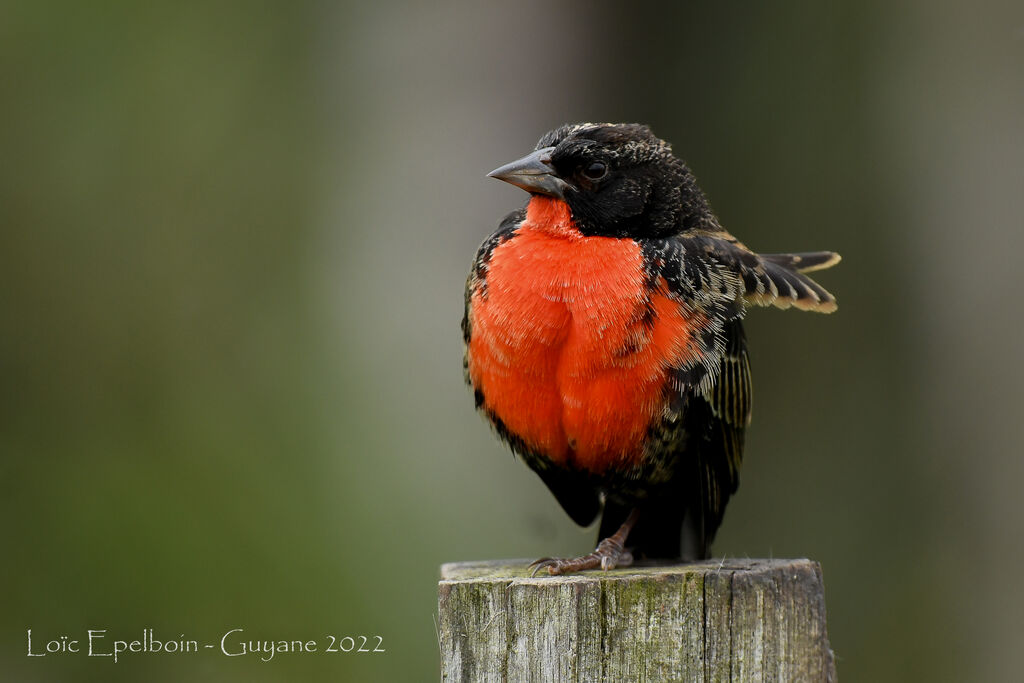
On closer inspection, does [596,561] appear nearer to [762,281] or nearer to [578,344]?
[578,344]

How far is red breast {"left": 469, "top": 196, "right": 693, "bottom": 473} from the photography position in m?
3.98

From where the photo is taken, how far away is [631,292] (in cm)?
401

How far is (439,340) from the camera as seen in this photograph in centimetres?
749

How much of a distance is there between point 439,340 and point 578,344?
357 cm

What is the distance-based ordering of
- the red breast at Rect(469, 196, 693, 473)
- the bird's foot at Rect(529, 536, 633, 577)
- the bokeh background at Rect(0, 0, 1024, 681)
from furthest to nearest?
the bokeh background at Rect(0, 0, 1024, 681) < the red breast at Rect(469, 196, 693, 473) < the bird's foot at Rect(529, 536, 633, 577)

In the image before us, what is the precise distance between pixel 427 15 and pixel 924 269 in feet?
11.9

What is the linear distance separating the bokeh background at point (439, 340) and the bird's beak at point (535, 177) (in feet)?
7.98

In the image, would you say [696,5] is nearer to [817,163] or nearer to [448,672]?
[817,163]

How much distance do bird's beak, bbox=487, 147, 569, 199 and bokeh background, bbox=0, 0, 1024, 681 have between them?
243cm

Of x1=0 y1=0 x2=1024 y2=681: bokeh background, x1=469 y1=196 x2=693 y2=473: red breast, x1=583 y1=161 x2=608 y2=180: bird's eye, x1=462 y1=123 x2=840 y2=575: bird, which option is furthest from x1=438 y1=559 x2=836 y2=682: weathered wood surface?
x1=0 y1=0 x2=1024 y2=681: bokeh background

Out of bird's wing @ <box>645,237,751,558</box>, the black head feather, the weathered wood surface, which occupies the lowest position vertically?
the weathered wood surface

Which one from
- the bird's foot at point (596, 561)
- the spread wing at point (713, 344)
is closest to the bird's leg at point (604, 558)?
the bird's foot at point (596, 561)

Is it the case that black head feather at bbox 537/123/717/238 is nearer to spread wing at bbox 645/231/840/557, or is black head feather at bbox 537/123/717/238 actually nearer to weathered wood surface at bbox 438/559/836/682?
spread wing at bbox 645/231/840/557

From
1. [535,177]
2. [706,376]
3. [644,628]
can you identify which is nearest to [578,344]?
[706,376]
